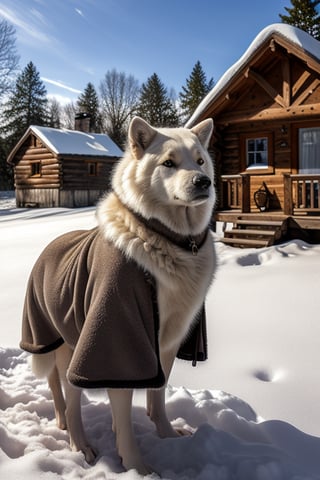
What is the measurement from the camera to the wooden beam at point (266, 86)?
9895mm

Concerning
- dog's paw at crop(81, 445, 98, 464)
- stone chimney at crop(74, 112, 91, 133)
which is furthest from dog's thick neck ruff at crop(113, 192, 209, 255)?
stone chimney at crop(74, 112, 91, 133)

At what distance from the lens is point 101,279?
5.80ft

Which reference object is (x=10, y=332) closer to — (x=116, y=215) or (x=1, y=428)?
(x=1, y=428)

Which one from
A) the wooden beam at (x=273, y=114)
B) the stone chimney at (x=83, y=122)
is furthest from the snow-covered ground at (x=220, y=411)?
the stone chimney at (x=83, y=122)

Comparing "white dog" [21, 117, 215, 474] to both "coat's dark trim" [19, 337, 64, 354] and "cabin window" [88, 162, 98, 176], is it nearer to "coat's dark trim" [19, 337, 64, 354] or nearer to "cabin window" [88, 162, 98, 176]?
"coat's dark trim" [19, 337, 64, 354]

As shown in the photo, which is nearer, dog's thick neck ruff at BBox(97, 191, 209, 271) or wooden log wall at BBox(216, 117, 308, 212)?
dog's thick neck ruff at BBox(97, 191, 209, 271)

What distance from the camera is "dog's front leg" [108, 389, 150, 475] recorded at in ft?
5.98

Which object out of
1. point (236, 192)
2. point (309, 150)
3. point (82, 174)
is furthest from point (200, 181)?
point (82, 174)

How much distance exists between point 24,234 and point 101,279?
10.4 m

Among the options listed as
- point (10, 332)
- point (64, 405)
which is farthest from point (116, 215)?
point (10, 332)

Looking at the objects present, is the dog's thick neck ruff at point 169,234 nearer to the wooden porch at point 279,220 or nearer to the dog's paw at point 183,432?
the dog's paw at point 183,432

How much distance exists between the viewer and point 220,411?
229cm

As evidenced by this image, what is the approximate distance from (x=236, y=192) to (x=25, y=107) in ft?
116

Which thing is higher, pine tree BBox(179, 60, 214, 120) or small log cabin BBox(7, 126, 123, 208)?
pine tree BBox(179, 60, 214, 120)
